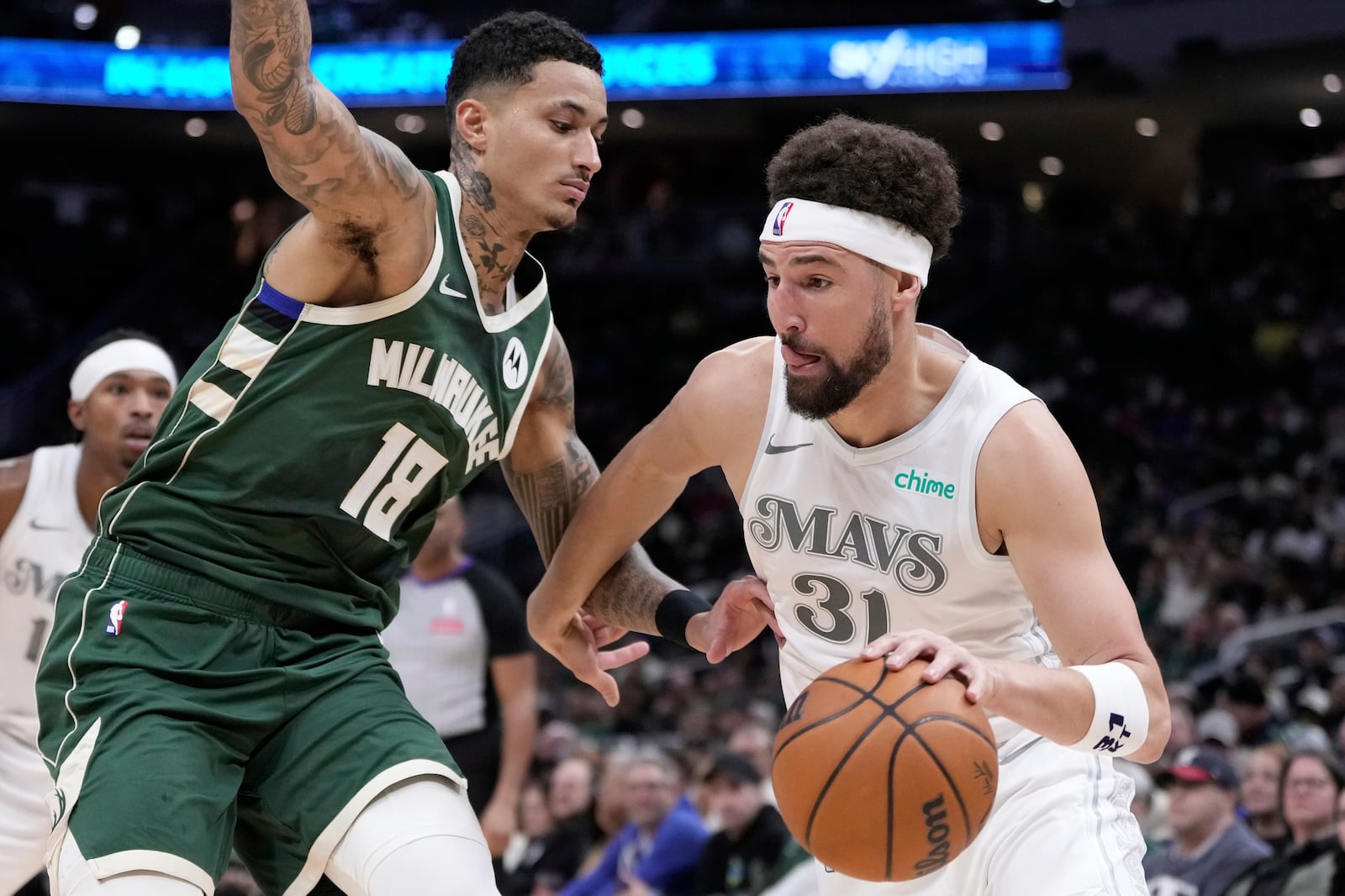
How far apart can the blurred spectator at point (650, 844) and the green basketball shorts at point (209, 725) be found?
459cm

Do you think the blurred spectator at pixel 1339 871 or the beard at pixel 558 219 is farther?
the blurred spectator at pixel 1339 871

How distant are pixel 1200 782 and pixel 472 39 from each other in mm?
4569

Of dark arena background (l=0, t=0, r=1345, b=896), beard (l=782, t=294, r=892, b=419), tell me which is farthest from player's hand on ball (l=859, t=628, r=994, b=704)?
dark arena background (l=0, t=0, r=1345, b=896)

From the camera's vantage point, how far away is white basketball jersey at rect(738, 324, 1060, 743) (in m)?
3.48

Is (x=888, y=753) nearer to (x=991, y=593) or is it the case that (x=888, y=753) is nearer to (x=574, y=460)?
(x=991, y=593)

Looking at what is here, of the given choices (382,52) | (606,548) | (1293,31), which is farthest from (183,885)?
(382,52)

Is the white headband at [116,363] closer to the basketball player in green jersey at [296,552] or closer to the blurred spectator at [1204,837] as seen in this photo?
the basketball player in green jersey at [296,552]

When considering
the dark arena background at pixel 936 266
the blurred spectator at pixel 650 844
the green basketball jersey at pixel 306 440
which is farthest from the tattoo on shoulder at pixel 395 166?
the dark arena background at pixel 936 266

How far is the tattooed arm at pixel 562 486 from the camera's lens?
14.1 ft

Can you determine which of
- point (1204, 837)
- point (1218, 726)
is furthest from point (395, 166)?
point (1218, 726)

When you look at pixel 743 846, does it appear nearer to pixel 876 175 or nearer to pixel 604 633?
pixel 604 633

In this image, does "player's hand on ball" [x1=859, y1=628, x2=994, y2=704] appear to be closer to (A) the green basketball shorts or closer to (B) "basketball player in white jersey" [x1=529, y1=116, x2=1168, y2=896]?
(B) "basketball player in white jersey" [x1=529, y1=116, x2=1168, y2=896]

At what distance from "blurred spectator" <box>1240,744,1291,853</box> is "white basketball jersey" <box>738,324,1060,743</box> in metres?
3.83

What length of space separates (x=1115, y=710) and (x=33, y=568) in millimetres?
3562
